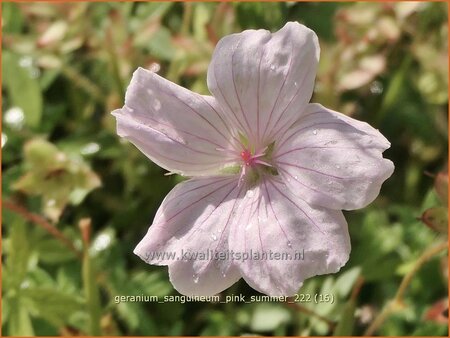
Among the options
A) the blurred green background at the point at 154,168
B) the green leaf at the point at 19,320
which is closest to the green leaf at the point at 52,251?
the blurred green background at the point at 154,168

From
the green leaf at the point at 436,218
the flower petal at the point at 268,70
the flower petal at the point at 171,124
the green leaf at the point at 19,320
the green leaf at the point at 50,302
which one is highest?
the flower petal at the point at 268,70

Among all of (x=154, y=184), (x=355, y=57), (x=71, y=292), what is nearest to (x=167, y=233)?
(x=71, y=292)

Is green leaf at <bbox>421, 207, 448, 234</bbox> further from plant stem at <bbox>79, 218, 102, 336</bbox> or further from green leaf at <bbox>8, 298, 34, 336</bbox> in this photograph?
green leaf at <bbox>8, 298, 34, 336</bbox>

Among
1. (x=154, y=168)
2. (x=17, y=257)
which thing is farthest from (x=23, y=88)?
(x=17, y=257)

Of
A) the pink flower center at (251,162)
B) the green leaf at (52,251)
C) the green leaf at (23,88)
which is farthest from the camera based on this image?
the green leaf at (23,88)

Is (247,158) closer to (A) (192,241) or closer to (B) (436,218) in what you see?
(A) (192,241)

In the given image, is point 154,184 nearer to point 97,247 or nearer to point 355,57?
point 97,247

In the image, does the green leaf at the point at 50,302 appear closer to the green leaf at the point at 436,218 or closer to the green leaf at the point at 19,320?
the green leaf at the point at 19,320

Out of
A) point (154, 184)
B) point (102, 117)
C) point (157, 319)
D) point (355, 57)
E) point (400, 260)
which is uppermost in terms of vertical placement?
point (355, 57)

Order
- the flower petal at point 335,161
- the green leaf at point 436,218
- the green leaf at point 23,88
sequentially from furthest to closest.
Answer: the green leaf at point 23,88 → the green leaf at point 436,218 → the flower petal at point 335,161
